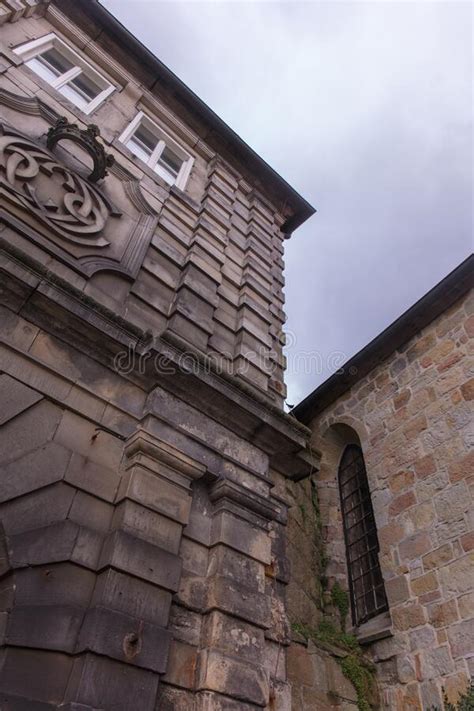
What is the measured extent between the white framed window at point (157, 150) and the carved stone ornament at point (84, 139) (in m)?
2.15

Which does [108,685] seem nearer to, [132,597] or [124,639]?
[124,639]

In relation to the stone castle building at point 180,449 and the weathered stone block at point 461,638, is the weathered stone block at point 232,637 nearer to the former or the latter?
the stone castle building at point 180,449

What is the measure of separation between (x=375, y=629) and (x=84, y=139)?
21.0 feet

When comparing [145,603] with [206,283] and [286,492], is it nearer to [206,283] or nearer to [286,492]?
[286,492]

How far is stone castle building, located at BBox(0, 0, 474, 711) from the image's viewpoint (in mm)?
3129

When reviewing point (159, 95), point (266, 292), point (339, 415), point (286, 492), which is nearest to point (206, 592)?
point (286, 492)

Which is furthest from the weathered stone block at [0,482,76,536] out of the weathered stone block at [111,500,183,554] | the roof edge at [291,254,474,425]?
the roof edge at [291,254,474,425]

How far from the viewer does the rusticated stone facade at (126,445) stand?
295 cm

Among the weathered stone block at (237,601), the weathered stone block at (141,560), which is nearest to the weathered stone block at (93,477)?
the weathered stone block at (141,560)

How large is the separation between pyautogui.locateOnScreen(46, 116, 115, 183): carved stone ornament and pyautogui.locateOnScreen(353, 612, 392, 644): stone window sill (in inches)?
237

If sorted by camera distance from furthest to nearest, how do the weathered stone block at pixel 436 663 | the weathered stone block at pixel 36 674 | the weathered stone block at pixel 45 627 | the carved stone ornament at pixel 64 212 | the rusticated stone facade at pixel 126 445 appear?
1. the weathered stone block at pixel 436 663
2. the carved stone ornament at pixel 64 212
3. the rusticated stone facade at pixel 126 445
4. the weathered stone block at pixel 45 627
5. the weathered stone block at pixel 36 674

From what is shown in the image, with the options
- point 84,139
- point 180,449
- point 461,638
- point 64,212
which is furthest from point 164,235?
point 461,638

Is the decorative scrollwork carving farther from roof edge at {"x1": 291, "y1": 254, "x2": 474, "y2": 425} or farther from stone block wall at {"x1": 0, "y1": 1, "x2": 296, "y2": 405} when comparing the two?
roof edge at {"x1": 291, "y1": 254, "x2": 474, "y2": 425}

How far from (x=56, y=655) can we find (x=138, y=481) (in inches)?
47.2
